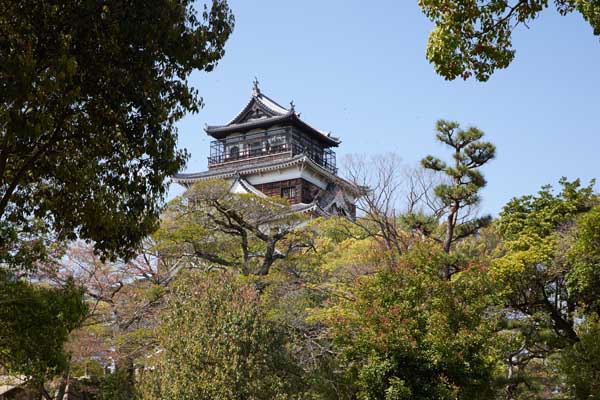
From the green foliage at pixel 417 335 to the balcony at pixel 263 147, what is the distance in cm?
2063

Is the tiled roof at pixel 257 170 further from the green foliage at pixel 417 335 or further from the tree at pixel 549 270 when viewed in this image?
the green foliage at pixel 417 335

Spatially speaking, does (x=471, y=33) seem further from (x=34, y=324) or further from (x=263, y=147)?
(x=263, y=147)

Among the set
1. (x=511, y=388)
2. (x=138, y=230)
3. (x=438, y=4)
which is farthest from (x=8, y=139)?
(x=511, y=388)

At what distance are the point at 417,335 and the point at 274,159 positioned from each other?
21.6 metres

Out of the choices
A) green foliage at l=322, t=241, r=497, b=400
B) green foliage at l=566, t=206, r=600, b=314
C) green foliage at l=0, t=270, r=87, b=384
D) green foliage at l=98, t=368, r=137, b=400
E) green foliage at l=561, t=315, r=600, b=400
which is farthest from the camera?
green foliage at l=98, t=368, r=137, b=400

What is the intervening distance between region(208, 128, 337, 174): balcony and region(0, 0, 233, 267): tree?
2555 centimetres

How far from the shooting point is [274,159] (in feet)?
111

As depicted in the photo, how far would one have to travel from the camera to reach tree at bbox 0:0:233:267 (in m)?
6.97

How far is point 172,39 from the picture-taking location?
7.86m

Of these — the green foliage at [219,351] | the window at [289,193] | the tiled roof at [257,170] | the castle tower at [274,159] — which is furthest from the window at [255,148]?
the green foliage at [219,351]

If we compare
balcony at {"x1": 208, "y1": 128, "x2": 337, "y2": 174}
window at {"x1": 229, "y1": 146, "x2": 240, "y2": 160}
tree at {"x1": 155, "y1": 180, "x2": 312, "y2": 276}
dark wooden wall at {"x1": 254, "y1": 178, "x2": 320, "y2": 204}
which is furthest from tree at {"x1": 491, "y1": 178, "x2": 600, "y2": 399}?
window at {"x1": 229, "y1": 146, "x2": 240, "y2": 160}

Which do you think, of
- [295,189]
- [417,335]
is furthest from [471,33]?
[295,189]

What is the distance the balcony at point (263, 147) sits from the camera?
34719 mm

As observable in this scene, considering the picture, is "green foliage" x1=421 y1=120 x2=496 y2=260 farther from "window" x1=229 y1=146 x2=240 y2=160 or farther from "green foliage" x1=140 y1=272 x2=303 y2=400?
"window" x1=229 y1=146 x2=240 y2=160
